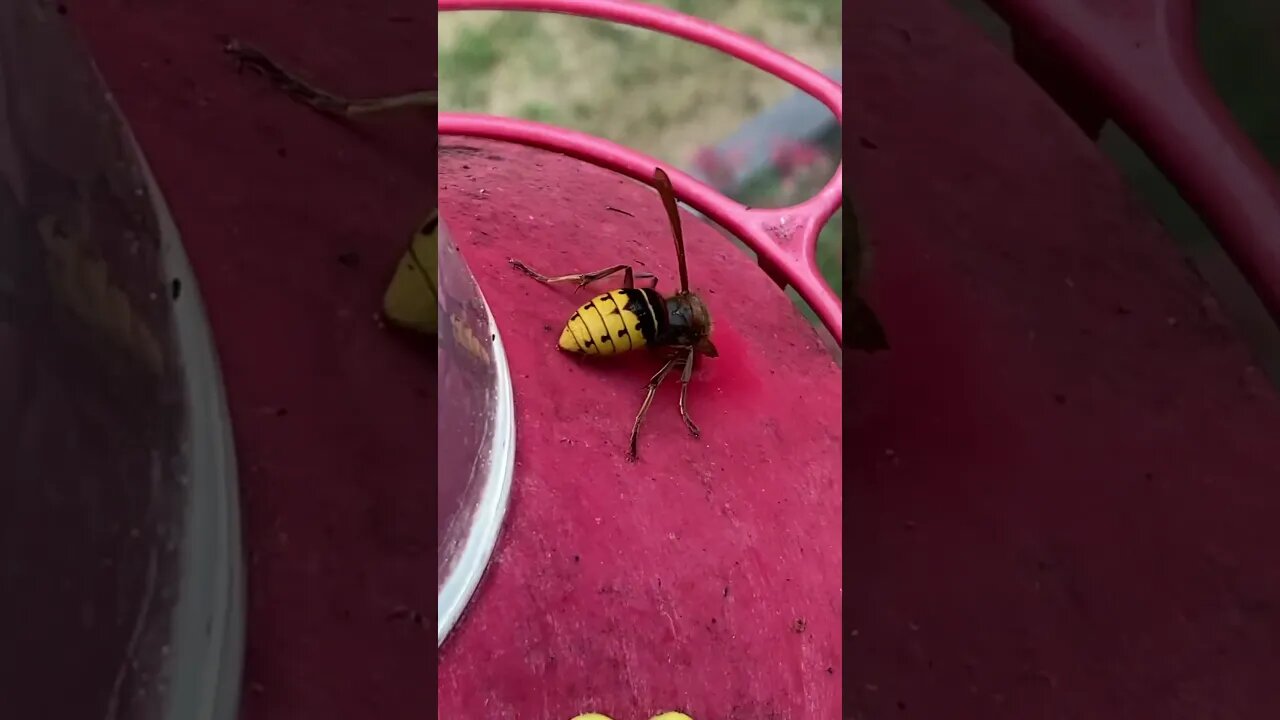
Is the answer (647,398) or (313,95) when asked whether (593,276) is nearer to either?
(647,398)

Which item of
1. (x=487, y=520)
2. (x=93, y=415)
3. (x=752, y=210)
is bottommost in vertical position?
(x=752, y=210)

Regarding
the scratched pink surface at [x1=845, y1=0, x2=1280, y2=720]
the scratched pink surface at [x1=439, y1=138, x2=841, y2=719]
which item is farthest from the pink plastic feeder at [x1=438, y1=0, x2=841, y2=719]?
the scratched pink surface at [x1=845, y1=0, x2=1280, y2=720]

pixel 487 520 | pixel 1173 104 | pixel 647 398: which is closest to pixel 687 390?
pixel 647 398

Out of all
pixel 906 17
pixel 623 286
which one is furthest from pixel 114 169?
pixel 623 286

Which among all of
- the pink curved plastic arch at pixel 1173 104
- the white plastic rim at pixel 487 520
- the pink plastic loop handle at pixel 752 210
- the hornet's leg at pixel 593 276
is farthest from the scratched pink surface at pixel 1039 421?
the pink plastic loop handle at pixel 752 210

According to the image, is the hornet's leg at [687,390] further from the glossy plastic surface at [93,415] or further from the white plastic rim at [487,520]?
the glossy plastic surface at [93,415]

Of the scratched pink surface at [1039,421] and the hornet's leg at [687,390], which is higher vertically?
the scratched pink surface at [1039,421]

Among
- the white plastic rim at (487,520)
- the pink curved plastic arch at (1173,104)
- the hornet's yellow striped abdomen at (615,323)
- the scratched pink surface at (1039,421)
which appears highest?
the pink curved plastic arch at (1173,104)
